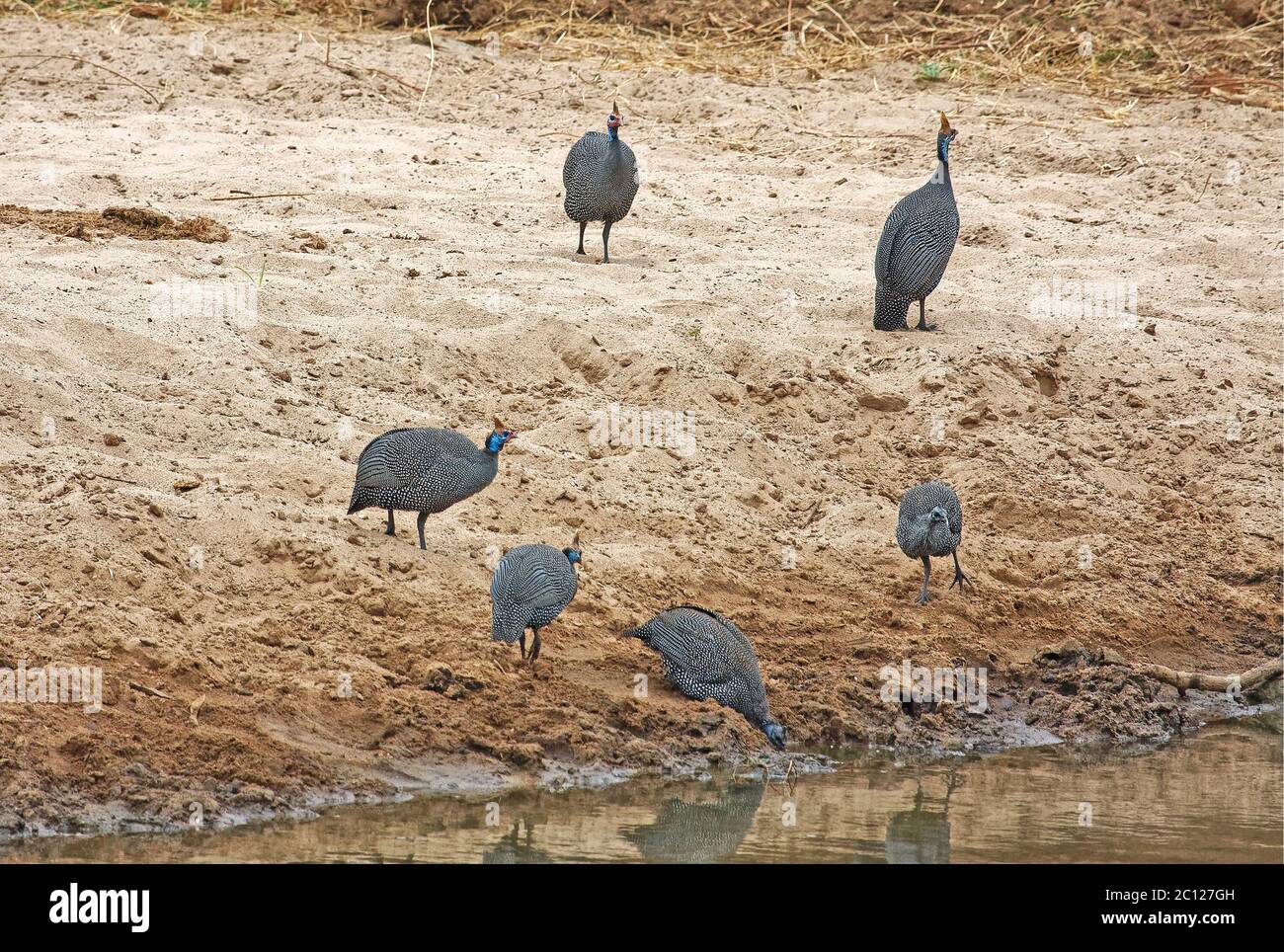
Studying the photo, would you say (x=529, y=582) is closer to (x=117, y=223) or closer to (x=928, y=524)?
(x=928, y=524)

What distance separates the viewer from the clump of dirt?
9.02 meters

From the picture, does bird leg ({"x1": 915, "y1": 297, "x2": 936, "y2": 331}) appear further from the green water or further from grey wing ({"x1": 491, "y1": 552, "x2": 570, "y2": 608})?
grey wing ({"x1": 491, "y1": 552, "x2": 570, "y2": 608})

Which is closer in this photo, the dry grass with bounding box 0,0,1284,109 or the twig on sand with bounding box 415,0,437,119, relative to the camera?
the twig on sand with bounding box 415,0,437,119

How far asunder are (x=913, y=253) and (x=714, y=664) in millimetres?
3147

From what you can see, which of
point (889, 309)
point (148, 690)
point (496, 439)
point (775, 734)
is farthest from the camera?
point (889, 309)

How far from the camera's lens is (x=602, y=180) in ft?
30.8

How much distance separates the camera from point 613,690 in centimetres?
653

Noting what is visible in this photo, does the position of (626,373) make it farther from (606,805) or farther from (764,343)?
(606,805)

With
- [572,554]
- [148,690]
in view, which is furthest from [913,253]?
[148,690]

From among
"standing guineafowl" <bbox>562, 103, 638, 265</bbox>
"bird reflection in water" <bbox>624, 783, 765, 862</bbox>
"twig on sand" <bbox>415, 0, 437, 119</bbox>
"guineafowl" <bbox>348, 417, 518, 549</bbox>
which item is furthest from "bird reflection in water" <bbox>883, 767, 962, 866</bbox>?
"twig on sand" <bbox>415, 0, 437, 119</bbox>

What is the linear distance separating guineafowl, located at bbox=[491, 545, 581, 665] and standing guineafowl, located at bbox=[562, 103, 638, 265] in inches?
131

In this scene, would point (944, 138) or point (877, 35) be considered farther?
point (877, 35)

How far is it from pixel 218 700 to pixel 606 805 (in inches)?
50.9

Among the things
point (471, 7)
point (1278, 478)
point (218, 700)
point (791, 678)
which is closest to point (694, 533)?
point (791, 678)
